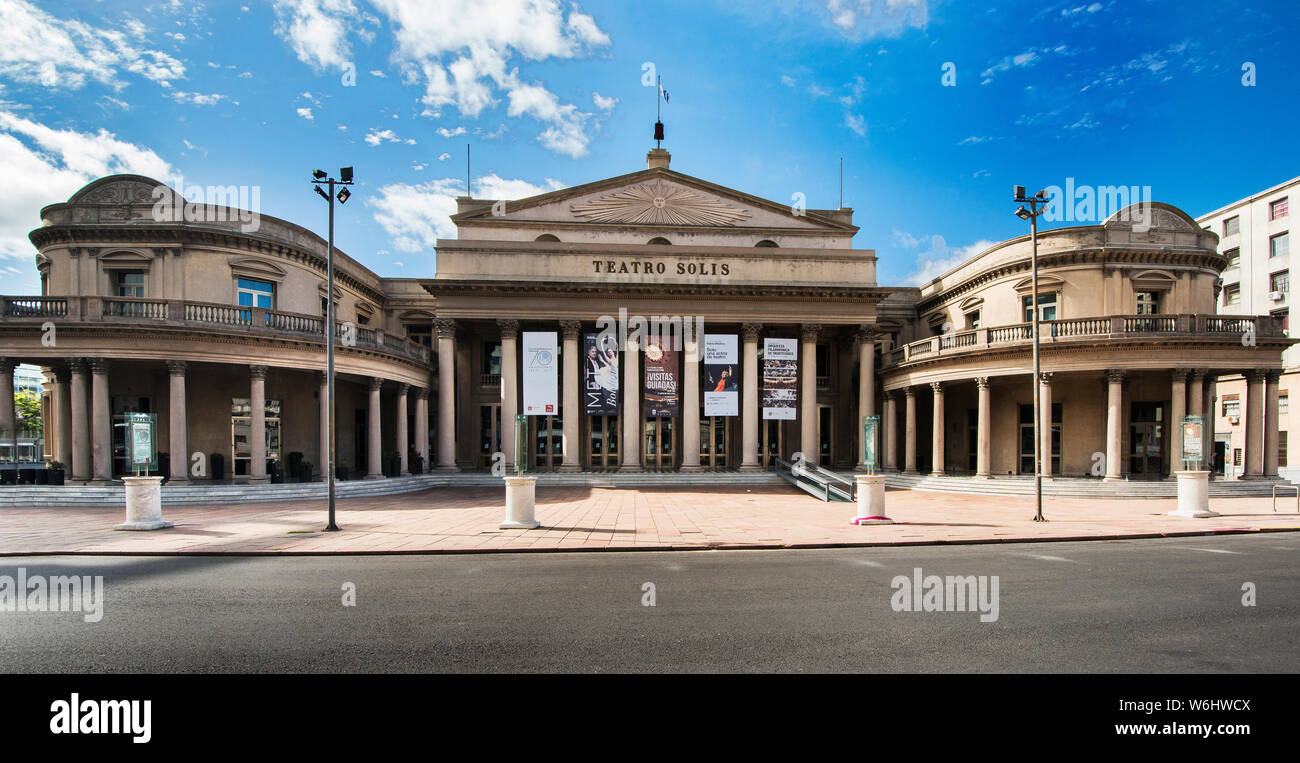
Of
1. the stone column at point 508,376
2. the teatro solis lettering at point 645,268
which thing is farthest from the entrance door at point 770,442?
the stone column at point 508,376

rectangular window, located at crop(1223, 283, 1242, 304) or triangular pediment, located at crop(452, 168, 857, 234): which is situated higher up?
triangular pediment, located at crop(452, 168, 857, 234)

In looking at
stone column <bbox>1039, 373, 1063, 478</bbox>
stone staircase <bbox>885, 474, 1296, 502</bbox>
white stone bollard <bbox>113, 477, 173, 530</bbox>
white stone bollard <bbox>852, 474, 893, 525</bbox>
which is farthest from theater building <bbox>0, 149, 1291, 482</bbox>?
white stone bollard <bbox>852, 474, 893, 525</bbox>

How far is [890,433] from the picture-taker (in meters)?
32.0

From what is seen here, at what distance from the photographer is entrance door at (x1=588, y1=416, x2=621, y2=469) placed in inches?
1238

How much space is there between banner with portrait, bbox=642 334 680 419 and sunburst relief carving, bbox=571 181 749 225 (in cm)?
829

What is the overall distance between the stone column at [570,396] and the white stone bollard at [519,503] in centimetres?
1359

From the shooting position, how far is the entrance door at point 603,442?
31.5m

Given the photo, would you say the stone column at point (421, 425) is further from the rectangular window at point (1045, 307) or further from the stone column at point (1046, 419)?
the rectangular window at point (1045, 307)

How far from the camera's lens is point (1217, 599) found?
798cm

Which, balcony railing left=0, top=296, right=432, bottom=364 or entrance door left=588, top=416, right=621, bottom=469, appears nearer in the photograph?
balcony railing left=0, top=296, right=432, bottom=364

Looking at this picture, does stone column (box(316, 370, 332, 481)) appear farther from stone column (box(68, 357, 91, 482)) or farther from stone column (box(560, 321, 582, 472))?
stone column (box(560, 321, 582, 472))

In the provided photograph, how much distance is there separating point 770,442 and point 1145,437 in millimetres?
17946

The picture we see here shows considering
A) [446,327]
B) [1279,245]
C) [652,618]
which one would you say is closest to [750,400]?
[446,327]
